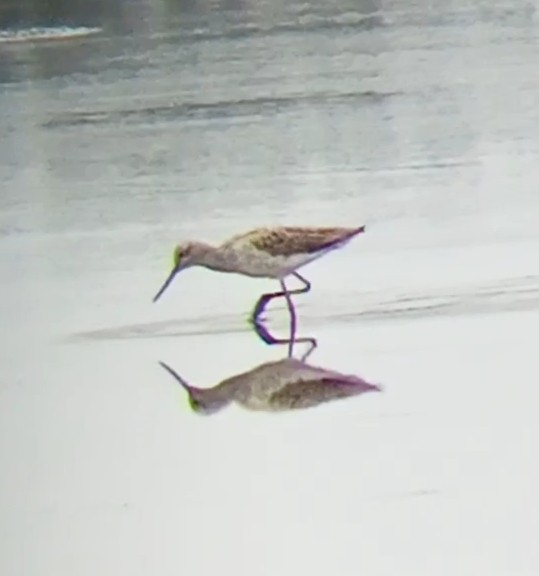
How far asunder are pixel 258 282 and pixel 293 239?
55mm

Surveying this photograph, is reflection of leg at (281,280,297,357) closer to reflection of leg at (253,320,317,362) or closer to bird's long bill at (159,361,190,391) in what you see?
reflection of leg at (253,320,317,362)

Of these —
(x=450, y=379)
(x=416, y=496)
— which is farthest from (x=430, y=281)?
(x=416, y=496)

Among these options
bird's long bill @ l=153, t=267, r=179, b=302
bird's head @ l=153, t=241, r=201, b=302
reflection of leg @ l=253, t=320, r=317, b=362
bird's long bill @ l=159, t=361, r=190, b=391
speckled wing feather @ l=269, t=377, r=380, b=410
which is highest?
bird's head @ l=153, t=241, r=201, b=302

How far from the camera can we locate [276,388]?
1139mm

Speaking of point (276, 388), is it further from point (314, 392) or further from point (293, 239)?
point (293, 239)

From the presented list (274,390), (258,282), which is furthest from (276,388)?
(258,282)

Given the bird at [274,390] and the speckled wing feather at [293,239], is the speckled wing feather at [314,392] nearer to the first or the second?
the bird at [274,390]

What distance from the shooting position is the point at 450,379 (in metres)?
1.13

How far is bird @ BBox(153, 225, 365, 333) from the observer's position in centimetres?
114

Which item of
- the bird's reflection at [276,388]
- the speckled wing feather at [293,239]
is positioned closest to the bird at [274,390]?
the bird's reflection at [276,388]

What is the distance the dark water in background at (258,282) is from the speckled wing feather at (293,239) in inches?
0.4

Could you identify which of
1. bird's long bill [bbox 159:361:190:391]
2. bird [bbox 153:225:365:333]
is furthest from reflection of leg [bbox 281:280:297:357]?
bird's long bill [bbox 159:361:190:391]

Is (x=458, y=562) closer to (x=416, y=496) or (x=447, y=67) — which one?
(x=416, y=496)

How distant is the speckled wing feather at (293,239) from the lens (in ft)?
3.73
